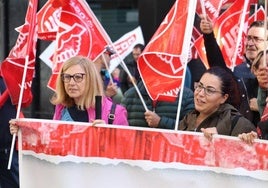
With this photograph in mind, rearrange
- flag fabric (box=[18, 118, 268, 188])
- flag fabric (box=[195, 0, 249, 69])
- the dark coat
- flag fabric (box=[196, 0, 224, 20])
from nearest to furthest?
flag fabric (box=[18, 118, 268, 188]) < the dark coat < flag fabric (box=[196, 0, 224, 20]) < flag fabric (box=[195, 0, 249, 69])

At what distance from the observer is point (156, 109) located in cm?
579

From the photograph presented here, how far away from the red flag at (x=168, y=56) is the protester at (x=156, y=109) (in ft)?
2.14

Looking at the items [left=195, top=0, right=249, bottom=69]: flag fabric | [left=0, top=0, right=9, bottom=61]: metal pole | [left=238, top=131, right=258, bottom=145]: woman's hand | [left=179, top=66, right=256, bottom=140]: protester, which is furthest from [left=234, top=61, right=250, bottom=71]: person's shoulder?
[left=0, top=0, right=9, bottom=61]: metal pole

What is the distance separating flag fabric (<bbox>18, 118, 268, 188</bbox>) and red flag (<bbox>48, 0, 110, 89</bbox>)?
1.15 m

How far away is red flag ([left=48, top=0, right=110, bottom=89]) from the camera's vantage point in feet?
17.8

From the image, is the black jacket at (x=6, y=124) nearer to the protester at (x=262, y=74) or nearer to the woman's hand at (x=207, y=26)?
the woman's hand at (x=207, y=26)

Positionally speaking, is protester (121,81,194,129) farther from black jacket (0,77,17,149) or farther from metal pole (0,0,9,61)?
metal pole (0,0,9,61)

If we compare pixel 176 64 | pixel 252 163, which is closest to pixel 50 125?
pixel 176 64

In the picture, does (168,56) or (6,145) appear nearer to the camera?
(168,56)

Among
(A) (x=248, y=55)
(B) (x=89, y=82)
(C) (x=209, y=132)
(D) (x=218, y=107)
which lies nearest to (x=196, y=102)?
(D) (x=218, y=107)

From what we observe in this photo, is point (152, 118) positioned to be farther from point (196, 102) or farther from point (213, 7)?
point (213, 7)

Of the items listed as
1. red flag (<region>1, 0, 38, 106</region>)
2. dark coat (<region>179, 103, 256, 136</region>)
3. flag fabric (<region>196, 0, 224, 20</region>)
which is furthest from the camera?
flag fabric (<region>196, 0, 224, 20</region>)

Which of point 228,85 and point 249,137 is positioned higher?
point 228,85

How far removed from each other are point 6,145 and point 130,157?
1.94m
